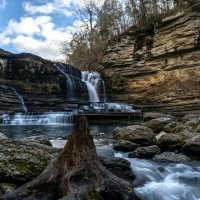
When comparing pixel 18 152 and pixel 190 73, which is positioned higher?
pixel 190 73

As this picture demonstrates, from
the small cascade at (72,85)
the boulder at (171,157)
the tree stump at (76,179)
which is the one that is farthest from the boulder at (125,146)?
the small cascade at (72,85)

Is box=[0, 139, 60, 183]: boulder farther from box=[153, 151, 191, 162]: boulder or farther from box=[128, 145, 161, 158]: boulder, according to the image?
box=[153, 151, 191, 162]: boulder

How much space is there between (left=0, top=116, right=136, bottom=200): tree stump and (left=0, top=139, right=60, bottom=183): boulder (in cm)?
39

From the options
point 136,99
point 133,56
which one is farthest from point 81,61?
point 136,99

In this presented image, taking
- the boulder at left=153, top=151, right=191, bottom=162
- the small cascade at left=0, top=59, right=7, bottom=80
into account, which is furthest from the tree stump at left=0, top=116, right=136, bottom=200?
the small cascade at left=0, top=59, right=7, bottom=80

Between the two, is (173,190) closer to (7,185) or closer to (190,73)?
(7,185)

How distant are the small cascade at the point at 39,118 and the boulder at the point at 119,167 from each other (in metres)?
12.8

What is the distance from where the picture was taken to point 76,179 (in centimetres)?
325

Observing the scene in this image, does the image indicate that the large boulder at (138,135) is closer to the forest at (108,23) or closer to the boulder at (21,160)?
the boulder at (21,160)

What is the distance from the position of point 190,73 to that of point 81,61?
1930 centimetres

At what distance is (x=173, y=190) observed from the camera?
4.38 metres

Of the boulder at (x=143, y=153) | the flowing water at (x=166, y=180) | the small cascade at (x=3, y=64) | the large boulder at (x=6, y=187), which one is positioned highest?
the small cascade at (x=3, y=64)

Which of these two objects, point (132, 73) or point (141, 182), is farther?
point (132, 73)

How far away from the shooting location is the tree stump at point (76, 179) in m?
3.09
